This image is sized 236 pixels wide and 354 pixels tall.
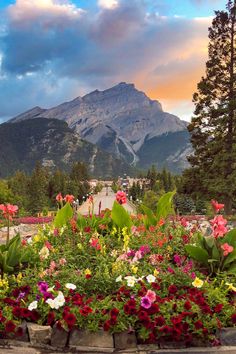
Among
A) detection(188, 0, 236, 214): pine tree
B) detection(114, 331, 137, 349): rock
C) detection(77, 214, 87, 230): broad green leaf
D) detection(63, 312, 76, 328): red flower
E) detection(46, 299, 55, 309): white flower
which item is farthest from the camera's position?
detection(188, 0, 236, 214): pine tree

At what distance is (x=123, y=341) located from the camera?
4363 mm

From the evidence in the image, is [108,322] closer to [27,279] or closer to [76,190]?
[27,279]

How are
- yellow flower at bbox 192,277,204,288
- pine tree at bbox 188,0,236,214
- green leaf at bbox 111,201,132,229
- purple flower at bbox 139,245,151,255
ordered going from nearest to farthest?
yellow flower at bbox 192,277,204,288
purple flower at bbox 139,245,151,255
green leaf at bbox 111,201,132,229
pine tree at bbox 188,0,236,214

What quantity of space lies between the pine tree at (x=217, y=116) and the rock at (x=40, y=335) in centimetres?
2452

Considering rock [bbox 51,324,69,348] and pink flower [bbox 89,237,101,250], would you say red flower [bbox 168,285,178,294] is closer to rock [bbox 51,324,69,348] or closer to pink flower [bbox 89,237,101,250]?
rock [bbox 51,324,69,348]

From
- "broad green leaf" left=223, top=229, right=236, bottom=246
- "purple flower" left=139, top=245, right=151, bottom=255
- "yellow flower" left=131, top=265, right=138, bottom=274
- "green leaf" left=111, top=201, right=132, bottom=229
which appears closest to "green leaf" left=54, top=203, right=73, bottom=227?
"green leaf" left=111, top=201, right=132, bottom=229

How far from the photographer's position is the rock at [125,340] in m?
4.36

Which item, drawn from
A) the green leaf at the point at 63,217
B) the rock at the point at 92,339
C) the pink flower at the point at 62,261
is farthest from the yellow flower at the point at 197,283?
the green leaf at the point at 63,217

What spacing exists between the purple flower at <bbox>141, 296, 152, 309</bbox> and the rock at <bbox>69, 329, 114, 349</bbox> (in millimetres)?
430

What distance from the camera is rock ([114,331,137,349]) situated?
4.36 m

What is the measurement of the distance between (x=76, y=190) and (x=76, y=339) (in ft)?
272

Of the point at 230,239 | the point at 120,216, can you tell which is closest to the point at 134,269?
the point at 230,239

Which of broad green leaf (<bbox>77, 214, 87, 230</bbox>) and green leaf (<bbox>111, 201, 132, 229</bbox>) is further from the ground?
green leaf (<bbox>111, 201, 132, 229</bbox>)

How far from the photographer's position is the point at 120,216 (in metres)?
6.97
